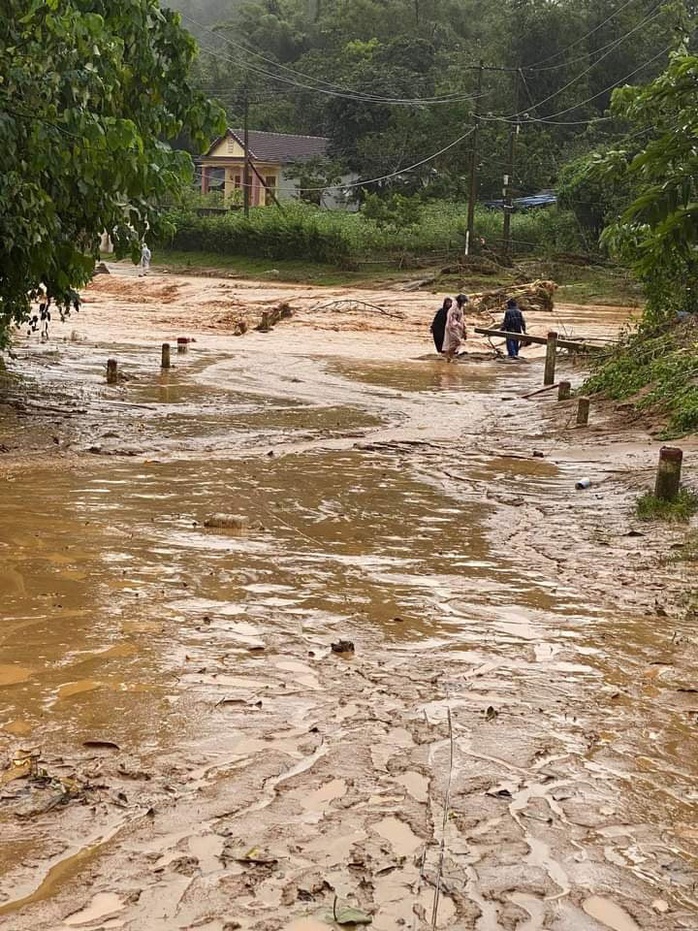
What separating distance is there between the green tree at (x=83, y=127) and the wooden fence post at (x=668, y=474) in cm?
532

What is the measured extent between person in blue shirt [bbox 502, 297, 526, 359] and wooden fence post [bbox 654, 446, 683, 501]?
1490 centimetres

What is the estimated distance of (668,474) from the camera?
980 cm

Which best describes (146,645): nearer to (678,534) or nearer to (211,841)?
(211,841)

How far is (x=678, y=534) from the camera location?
908 cm

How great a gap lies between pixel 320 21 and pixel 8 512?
Answer: 72.5 metres

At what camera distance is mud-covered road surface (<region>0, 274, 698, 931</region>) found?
3.80m

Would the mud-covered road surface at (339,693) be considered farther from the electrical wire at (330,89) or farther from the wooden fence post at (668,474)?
the electrical wire at (330,89)

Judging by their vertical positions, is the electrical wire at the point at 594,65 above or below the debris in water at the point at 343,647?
above

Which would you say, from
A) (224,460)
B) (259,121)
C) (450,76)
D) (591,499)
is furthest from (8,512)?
(259,121)

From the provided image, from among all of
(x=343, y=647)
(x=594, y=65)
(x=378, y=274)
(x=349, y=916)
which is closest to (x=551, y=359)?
(x=343, y=647)

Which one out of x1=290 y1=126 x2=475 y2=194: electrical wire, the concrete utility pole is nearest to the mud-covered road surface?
the concrete utility pole

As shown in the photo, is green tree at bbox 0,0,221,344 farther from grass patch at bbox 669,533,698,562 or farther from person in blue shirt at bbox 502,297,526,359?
person in blue shirt at bbox 502,297,526,359

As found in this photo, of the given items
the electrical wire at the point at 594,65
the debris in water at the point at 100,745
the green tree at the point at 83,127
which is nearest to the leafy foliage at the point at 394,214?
the electrical wire at the point at 594,65

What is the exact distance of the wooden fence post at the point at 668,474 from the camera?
9727mm
